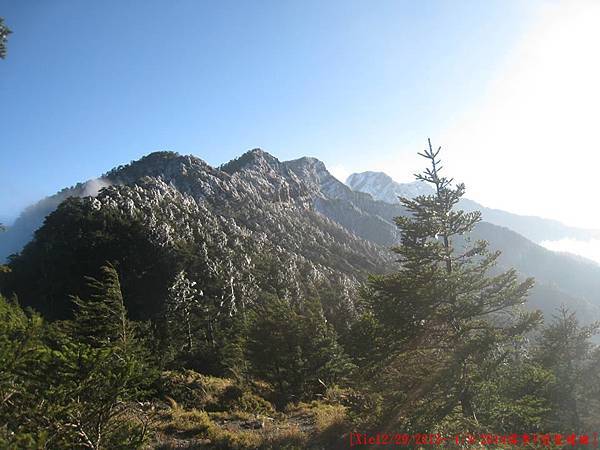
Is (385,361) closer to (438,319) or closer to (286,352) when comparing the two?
(438,319)

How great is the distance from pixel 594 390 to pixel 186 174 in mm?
163539

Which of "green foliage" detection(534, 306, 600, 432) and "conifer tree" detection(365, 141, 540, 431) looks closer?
"conifer tree" detection(365, 141, 540, 431)

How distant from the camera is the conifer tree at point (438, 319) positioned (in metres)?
12.1

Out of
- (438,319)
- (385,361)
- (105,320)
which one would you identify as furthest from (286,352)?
(438,319)

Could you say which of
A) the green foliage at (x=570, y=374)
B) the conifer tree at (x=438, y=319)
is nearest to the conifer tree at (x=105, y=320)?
the conifer tree at (x=438, y=319)

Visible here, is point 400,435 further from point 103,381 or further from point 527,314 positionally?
point 103,381

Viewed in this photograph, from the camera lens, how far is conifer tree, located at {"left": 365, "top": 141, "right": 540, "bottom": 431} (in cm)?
1210

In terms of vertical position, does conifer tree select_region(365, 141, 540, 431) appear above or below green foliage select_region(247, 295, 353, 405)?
above

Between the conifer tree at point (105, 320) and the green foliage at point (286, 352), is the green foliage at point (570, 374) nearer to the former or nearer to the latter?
the green foliage at point (286, 352)

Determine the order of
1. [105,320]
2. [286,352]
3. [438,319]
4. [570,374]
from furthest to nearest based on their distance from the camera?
[570,374] < [286,352] < [105,320] < [438,319]

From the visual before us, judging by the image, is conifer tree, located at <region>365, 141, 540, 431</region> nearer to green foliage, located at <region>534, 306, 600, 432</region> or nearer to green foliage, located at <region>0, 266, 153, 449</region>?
green foliage, located at <region>0, 266, 153, 449</region>

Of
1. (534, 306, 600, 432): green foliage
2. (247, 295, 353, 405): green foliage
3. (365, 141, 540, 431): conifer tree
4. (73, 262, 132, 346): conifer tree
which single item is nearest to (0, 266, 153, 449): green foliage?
(365, 141, 540, 431): conifer tree

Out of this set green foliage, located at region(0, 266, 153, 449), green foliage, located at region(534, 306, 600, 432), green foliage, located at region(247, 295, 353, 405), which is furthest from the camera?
green foliage, located at region(534, 306, 600, 432)

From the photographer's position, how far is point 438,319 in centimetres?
1309
